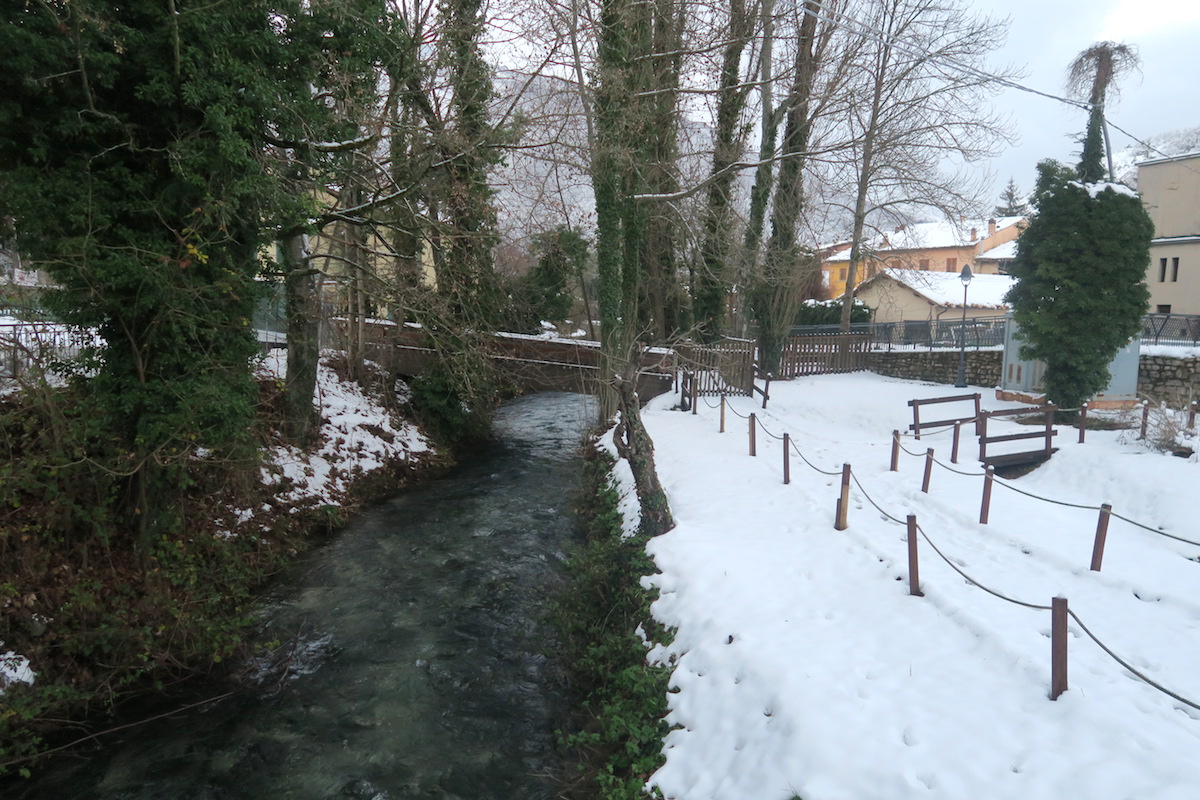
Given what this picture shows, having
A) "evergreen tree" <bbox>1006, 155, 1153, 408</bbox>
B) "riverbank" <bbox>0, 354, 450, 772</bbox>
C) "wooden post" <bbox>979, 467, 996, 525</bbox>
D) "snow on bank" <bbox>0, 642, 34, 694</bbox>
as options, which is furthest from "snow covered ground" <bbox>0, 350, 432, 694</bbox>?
"evergreen tree" <bbox>1006, 155, 1153, 408</bbox>

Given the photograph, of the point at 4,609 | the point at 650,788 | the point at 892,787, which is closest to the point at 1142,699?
the point at 892,787

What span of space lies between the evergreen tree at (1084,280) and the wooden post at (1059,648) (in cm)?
1250

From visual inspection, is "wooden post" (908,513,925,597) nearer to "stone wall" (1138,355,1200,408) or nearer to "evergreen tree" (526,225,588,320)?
"evergreen tree" (526,225,588,320)

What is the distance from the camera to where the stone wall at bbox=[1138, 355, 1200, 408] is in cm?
1648

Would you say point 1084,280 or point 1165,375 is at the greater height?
point 1084,280

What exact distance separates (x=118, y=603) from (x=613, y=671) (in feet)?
17.8

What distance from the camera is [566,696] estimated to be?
6863 millimetres

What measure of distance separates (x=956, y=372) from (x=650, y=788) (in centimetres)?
2050

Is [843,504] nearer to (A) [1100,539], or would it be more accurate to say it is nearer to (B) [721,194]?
(A) [1100,539]

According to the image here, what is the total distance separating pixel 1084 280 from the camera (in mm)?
14633

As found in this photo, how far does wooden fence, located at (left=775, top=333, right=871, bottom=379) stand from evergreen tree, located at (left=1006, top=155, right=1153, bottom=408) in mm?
7894

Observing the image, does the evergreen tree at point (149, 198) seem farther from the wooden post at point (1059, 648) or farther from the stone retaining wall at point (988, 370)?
the stone retaining wall at point (988, 370)

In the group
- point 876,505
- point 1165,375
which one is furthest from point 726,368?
point 1165,375

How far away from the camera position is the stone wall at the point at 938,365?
20797 millimetres
